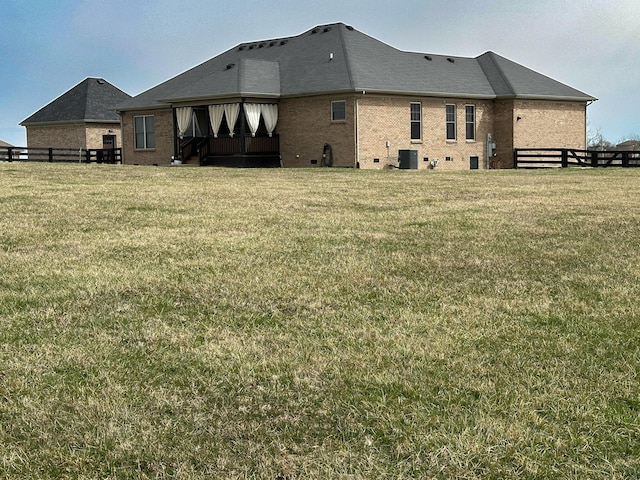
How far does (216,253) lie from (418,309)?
3.24 meters

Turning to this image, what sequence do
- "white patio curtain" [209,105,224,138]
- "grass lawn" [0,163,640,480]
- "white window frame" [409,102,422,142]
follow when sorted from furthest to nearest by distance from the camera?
"white window frame" [409,102,422,142] → "white patio curtain" [209,105,224,138] → "grass lawn" [0,163,640,480]

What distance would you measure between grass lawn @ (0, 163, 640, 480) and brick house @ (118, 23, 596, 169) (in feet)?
77.6

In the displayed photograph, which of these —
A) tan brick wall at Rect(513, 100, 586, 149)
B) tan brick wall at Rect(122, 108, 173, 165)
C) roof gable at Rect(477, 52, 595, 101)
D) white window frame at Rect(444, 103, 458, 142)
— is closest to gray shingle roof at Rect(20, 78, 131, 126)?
tan brick wall at Rect(122, 108, 173, 165)

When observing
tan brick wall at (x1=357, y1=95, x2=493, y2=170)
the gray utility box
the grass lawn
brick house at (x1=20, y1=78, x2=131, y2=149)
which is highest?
brick house at (x1=20, y1=78, x2=131, y2=149)

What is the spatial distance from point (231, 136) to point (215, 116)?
56.1 inches

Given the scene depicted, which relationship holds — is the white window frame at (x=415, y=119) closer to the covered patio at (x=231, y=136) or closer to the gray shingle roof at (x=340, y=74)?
the gray shingle roof at (x=340, y=74)

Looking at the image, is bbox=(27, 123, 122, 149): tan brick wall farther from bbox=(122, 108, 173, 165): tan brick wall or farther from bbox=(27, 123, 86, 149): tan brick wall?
bbox=(122, 108, 173, 165): tan brick wall

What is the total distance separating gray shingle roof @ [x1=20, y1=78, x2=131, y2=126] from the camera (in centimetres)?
4834

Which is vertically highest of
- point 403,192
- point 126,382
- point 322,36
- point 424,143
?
point 322,36

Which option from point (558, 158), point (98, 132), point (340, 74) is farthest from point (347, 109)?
point (98, 132)

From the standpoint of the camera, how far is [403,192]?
17.0m

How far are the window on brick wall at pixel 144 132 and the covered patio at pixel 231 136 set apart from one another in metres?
3.65

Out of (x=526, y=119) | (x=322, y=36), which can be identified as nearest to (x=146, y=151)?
(x=322, y=36)

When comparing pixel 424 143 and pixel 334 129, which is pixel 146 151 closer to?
pixel 334 129
